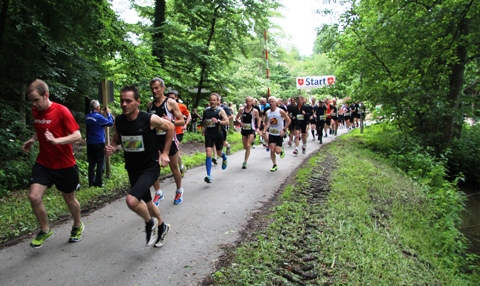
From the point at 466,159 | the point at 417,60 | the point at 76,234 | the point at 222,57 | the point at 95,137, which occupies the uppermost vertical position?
the point at 222,57

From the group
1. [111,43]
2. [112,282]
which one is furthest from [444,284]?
[111,43]

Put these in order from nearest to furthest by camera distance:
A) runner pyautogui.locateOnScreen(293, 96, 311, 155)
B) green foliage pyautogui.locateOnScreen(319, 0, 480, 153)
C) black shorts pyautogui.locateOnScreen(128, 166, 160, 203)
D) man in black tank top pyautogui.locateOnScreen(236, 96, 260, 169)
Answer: black shorts pyautogui.locateOnScreen(128, 166, 160, 203) → man in black tank top pyautogui.locateOnScreen(236, 96, 260, 169) → green foliage pyautogui.locateOnScreen(319, 0, 480, 153) → runner pyautogui.locateOnScreen(293, 96, 311, 155)

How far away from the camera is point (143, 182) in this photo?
4504 mm

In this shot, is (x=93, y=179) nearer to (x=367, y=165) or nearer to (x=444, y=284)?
(x=444, y=284)

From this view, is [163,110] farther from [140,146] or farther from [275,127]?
[275,127]

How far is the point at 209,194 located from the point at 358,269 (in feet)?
13.0

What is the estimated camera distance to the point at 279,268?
426 centimetres

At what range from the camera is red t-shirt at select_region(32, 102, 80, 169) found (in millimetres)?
4645

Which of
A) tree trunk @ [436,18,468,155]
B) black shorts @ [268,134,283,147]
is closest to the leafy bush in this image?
black shorts @ [268,134,283,147]

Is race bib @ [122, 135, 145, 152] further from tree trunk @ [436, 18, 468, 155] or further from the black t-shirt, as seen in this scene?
tree trunk @ [436, 18, 468, 155]

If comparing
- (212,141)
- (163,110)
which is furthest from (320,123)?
(163,110)

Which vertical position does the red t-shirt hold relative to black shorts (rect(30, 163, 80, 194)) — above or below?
above

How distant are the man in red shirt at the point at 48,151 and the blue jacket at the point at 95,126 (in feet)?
10.2

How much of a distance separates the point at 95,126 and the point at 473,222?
10.5 metres
